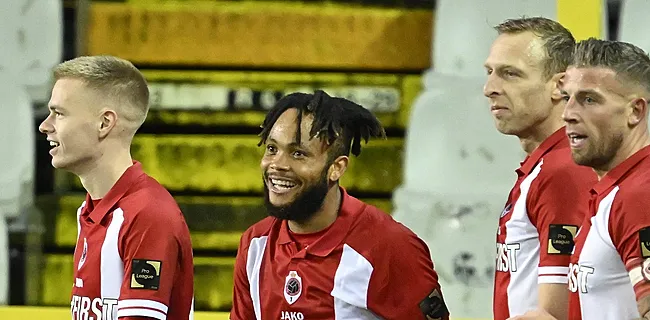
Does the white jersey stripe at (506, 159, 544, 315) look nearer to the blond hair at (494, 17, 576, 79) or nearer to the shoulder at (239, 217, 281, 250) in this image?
the blond hair at (494, 17, 576, 79)

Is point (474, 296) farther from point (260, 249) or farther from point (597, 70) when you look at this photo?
point (597, 70)

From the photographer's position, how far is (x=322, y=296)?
110 inches

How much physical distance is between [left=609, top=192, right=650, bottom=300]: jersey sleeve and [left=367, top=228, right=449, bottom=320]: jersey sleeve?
56 cm

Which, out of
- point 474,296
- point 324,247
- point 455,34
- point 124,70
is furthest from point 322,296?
point 455,34

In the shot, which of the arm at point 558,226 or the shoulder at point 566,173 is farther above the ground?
the shoulder at point 566,173

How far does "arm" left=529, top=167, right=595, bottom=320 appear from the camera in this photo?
267 centimetres

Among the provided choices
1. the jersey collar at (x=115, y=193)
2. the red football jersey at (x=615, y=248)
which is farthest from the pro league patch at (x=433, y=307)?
the jersey collar at (x=115, y=193)

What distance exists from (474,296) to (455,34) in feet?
3.43

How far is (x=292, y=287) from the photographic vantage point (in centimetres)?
281

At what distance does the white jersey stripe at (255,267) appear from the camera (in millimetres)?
2881

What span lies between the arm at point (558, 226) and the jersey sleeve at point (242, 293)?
2.28 feet

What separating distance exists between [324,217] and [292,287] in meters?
0.18

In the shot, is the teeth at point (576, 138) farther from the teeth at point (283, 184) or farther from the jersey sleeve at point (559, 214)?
the teeth at point (283, 184)

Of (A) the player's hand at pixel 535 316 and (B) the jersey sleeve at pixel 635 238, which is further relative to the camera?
(A) the player's hand at pixel 535 316
